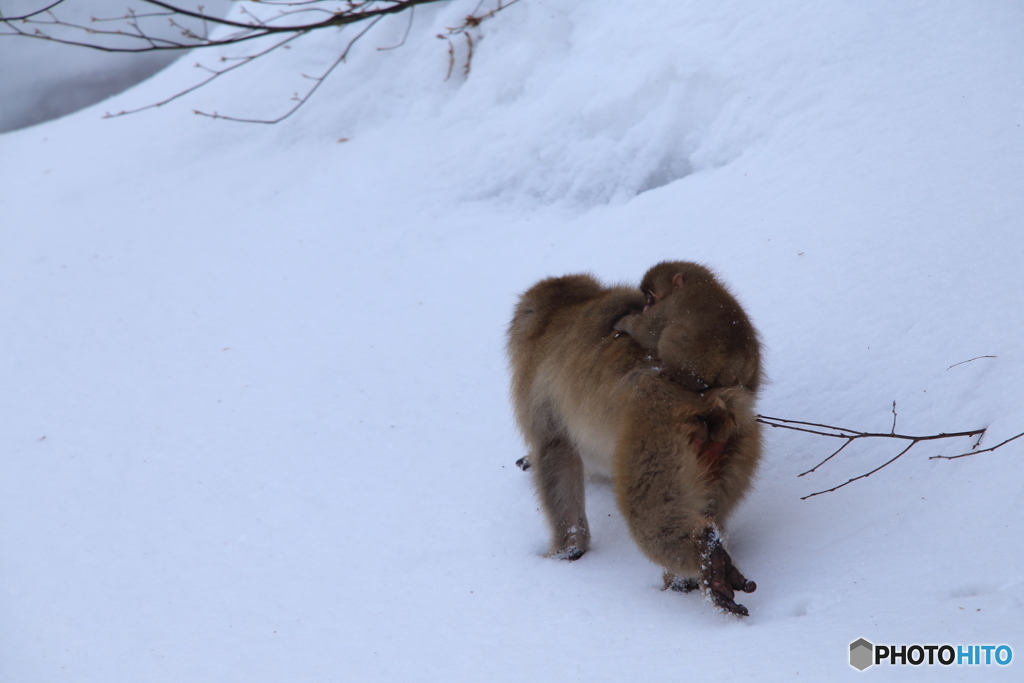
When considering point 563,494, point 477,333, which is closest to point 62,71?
point 477,333

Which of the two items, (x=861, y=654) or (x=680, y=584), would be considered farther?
(x=680, y=584)

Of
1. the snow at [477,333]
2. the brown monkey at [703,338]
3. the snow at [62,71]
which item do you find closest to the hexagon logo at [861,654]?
the snow at [477,333]

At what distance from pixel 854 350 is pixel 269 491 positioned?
2893mm

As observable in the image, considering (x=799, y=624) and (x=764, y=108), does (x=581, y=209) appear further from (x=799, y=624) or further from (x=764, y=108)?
(x=799, y=624)

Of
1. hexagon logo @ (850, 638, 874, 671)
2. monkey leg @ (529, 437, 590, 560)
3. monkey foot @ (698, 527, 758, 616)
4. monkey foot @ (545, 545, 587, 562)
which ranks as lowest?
monkey foot @ (545, 545, 587, 562)

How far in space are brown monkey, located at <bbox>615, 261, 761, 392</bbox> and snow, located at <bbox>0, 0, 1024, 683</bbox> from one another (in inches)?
26.3

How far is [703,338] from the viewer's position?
101 inches

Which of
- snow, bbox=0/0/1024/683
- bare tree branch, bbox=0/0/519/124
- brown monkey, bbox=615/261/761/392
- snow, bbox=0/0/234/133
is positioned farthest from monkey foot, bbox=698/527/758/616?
snow, bbox=0/0/234/133

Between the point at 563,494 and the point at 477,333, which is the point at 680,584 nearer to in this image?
the point at 563,494

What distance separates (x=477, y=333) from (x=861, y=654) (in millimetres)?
3186

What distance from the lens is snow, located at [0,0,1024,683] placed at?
2.58m

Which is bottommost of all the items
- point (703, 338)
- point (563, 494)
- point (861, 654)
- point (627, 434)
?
point (563, 494)

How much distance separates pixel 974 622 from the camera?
196cm

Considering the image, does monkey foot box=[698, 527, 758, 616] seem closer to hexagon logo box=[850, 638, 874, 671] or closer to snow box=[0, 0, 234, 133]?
hexagon logo box=[850, 638, 874, 671]
